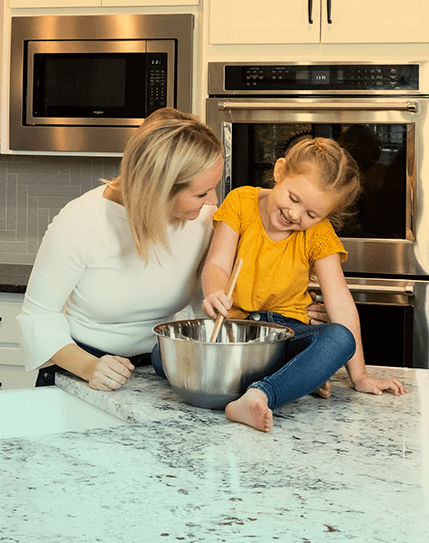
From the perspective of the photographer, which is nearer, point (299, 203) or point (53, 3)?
point (299, 203)

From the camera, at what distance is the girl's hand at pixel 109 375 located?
1.20m

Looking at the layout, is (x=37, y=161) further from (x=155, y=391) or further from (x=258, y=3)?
(x=155, y=391)

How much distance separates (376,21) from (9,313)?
66.4 inches

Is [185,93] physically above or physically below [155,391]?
above

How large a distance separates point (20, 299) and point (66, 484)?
1708 millimetres

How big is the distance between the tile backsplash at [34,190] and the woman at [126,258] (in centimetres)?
150

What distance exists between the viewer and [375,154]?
2189mm

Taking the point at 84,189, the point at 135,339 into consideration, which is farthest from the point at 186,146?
the point at 84,189

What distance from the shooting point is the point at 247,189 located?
160 centimetres

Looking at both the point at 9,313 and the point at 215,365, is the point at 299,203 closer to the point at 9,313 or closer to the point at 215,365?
the point at 215,365

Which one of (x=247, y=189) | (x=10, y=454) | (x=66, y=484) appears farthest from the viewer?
(x=247, y=189)

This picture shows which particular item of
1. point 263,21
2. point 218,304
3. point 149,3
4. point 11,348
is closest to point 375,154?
point 263,21

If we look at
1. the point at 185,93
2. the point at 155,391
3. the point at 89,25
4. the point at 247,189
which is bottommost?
the point at 155,391

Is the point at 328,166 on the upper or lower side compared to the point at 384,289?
upper
